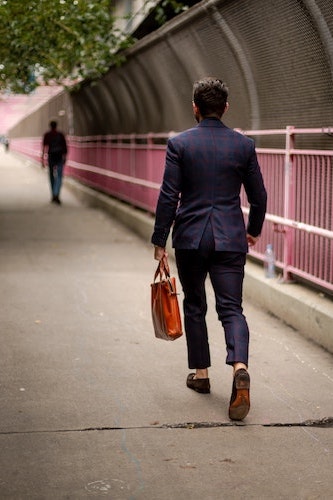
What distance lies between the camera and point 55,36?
16.3 meters

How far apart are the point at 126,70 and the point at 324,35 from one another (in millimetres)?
9720

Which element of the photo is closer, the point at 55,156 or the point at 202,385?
the point at 202,385

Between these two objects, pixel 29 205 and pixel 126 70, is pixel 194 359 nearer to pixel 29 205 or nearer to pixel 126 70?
pixel 126 70

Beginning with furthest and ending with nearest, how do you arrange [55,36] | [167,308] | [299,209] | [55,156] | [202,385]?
[55,156] < [55,36] < [299,209] < [202,385] < [167,308]

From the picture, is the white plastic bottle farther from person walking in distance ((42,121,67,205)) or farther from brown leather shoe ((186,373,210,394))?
person walking in distance ((42,121,67,205))

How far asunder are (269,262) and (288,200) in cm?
67

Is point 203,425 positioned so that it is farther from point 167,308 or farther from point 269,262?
point 269,262

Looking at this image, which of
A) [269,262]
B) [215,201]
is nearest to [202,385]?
[215,201]

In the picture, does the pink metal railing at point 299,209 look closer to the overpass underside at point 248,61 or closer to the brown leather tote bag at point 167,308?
the overpass underside at point 248,61

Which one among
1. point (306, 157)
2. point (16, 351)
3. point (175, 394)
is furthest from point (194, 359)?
point (306, 157)

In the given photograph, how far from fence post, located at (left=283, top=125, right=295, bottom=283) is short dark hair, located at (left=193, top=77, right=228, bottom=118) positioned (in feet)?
9.55

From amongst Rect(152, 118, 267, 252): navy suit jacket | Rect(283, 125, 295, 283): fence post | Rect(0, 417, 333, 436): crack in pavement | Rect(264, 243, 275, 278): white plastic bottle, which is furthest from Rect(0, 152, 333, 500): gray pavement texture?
Rect(152, 118, 267, 252): navy suit jacket

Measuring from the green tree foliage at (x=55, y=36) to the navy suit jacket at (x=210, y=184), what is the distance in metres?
9.50

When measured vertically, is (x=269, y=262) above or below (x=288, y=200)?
below
